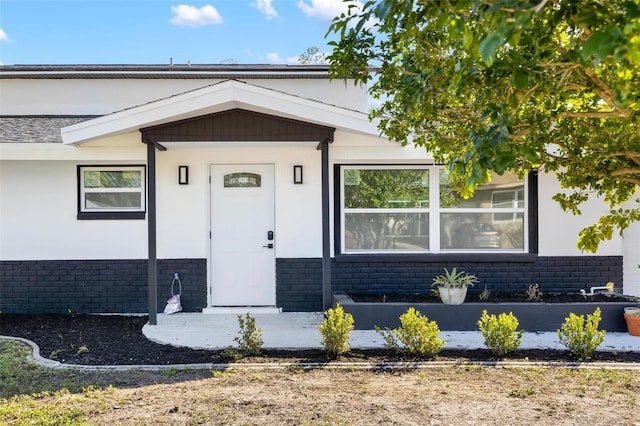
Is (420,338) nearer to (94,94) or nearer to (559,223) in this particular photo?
(559,223)

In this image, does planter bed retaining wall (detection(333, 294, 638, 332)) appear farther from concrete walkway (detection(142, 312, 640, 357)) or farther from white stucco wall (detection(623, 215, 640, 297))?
white stucco wall (detection(623, 215, 640, 297))

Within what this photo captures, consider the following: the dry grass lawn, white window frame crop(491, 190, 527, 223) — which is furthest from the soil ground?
white window frame crop(491, 190, 527, 223)

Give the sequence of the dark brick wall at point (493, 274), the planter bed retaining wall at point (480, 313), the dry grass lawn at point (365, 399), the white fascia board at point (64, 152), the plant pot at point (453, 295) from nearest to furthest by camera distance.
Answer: the dry grass lawn at point (365, 399) → the planter bed retaining wall at point (480, 313) → the plant pot at point (453, 295) → the white fascia board at point (64, 152) → the dark brick wall at point (493, 274)

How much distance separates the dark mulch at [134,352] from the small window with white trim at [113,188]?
2.01m

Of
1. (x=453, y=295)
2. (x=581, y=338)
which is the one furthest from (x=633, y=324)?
(x=453, y=295)

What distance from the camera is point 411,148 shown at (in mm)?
7434

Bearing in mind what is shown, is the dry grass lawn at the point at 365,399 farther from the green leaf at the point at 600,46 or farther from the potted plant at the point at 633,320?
the green leaf at the point at 600,46

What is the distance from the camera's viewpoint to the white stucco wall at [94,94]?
32.2 ft

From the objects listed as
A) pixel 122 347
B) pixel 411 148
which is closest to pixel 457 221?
pixel 411 148

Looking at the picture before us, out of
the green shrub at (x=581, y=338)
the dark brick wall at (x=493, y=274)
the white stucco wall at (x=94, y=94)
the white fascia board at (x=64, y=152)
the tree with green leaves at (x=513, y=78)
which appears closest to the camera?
the tree with green leaves at (x=513, y=78)

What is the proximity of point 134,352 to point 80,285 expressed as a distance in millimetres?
2888

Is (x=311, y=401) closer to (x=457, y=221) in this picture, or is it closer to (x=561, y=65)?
(x=561, y=65)

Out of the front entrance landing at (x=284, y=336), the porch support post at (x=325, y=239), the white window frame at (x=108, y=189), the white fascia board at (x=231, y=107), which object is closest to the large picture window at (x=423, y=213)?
the porch support post at (x=325, y=239)

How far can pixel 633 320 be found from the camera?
6547mm
